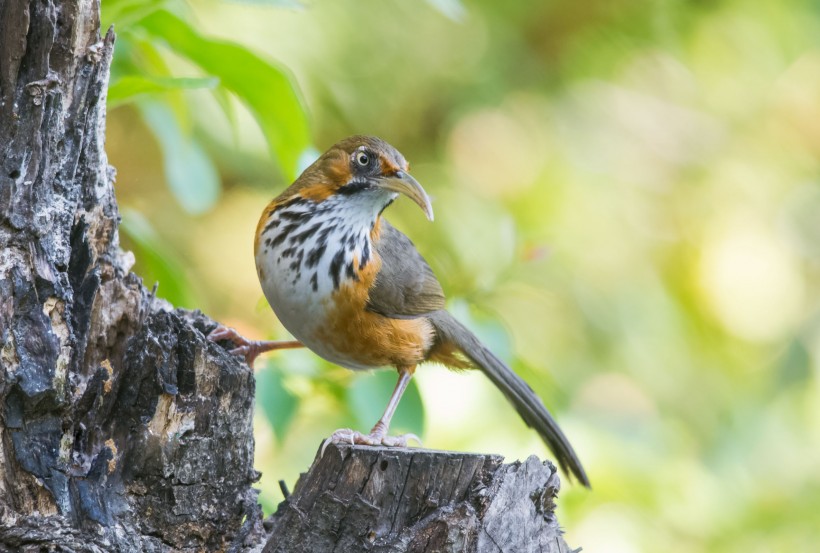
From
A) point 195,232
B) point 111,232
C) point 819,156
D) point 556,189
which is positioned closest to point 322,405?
point 111,232

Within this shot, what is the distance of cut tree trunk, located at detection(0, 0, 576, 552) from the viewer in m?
2.74

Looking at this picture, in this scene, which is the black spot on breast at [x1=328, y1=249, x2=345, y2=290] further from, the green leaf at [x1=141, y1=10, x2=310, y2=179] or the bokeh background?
the bokeh background

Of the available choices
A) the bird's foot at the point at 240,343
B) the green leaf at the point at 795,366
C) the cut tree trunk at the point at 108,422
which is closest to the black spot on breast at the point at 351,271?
the bird's foot at the point at 240,343

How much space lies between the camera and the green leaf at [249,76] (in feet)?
11.0

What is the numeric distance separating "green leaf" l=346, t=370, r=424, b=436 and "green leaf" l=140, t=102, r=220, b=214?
98cm

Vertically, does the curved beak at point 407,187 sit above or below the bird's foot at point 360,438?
above

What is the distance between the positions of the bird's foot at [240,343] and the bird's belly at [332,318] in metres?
0.18

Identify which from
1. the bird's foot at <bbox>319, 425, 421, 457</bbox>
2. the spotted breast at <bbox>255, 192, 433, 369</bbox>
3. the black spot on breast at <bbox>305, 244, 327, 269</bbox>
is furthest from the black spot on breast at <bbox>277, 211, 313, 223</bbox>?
the bird's foot at <bbox>319, 425, 421, 457</bbox>

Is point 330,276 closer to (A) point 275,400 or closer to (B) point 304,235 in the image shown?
(B) point 304,235

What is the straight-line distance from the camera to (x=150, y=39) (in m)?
3.63

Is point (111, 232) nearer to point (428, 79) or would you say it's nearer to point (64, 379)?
point (64, 379)

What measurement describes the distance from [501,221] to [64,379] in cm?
225

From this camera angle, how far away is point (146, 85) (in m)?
3.14

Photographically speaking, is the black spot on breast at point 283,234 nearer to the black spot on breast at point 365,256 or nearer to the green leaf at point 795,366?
the black spot on breast at point 365,256
